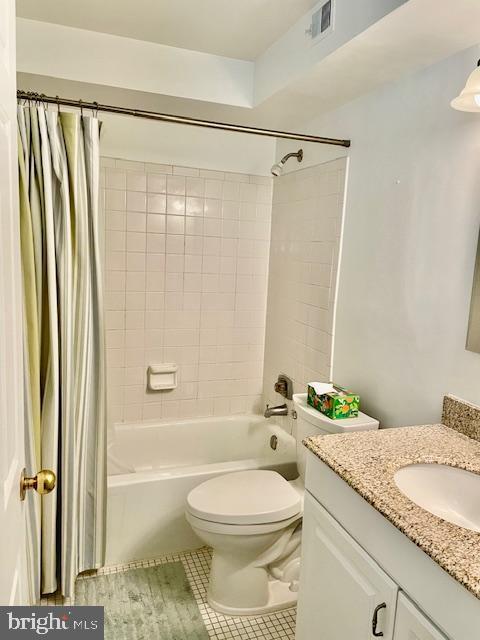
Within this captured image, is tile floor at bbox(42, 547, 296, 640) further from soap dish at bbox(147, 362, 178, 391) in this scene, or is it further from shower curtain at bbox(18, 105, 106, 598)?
soap dish at bbox(147, 362, 178, 391)

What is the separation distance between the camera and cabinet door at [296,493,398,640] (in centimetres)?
107

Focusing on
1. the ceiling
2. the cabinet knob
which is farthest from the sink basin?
the ceiling

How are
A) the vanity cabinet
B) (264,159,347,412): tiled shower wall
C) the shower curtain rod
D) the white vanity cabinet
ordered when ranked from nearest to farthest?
the white vanity cabinet → the vanity cabinet → the shower curtain rod → (264,159,347,412): tiled shower wall

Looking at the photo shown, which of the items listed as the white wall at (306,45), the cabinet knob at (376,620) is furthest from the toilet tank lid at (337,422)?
the white wall at (306,45)

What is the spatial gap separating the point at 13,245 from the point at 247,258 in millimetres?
2074

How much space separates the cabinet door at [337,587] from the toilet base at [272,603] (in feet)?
1.55

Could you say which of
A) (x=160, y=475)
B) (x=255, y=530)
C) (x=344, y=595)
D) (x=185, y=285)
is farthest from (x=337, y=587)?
(x=185, y=285)

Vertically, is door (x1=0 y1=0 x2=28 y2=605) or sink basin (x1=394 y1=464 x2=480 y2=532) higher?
door (x1=0 y1=0 x2=28 y2=605)

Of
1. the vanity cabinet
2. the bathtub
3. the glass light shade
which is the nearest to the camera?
the vanity cabinet

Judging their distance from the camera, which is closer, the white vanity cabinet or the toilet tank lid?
the white vanity cabinet

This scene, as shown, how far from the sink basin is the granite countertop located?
3 centimetres

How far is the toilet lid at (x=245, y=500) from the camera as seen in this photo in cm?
179

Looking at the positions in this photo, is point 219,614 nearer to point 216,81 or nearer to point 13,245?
point 13,245

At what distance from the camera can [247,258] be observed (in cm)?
291
